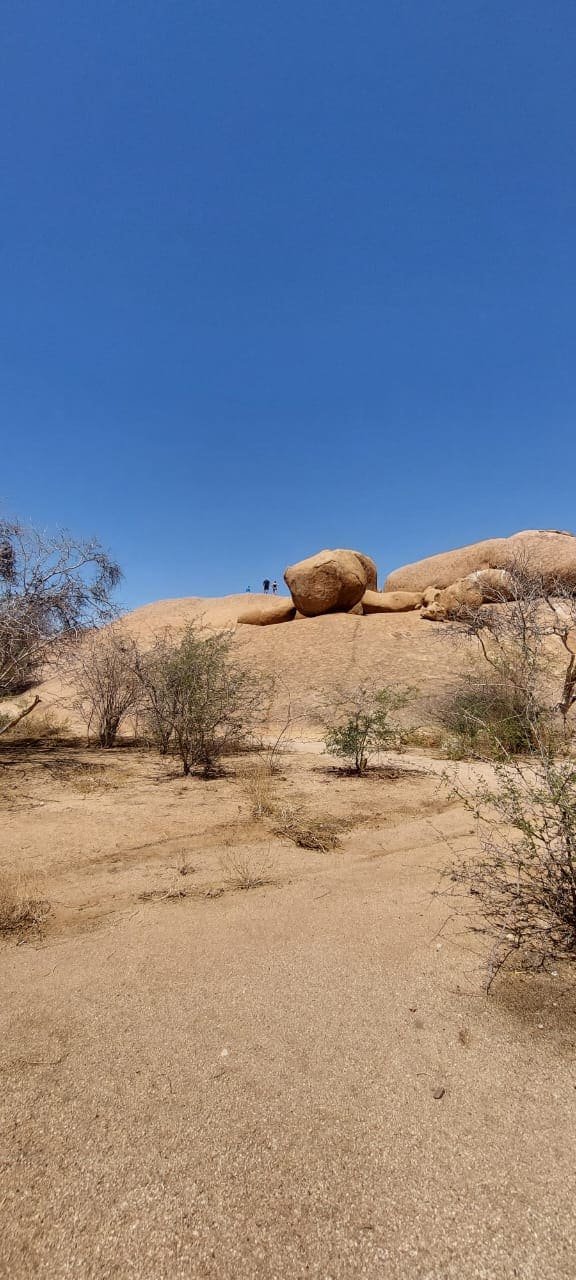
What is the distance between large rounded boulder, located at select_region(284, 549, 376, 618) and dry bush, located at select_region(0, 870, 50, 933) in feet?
69.6

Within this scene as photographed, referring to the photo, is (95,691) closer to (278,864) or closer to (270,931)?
A: (278,864)

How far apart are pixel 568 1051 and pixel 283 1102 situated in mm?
1015

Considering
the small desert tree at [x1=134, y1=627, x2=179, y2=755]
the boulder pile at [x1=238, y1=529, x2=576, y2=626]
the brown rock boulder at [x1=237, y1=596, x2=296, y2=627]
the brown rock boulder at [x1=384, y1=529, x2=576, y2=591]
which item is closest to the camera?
the small desert tree at [x1=134, y1=627, x2=179, y2=755]

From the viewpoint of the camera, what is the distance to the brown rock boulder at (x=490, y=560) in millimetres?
22281

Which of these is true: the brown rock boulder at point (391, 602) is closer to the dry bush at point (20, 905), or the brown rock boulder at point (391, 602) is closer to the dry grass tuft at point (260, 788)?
the dry grass tuft at point (260, 788)

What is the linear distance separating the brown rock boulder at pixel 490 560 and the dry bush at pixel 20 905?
20.8 metres

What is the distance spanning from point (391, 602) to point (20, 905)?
77.8 feet

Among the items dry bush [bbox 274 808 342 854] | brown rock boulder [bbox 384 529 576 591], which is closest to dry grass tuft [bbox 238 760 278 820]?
dry bush [bbox 274 808 342 854]

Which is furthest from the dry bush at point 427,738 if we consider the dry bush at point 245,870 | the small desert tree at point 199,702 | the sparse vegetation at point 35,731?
the sparse vegetation at point 35,731

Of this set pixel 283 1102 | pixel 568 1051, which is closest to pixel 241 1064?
pixel 283 1102

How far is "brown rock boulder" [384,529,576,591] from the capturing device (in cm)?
2228

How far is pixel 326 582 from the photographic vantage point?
2406 centimetres

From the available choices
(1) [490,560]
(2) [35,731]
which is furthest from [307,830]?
(1) [490,560]

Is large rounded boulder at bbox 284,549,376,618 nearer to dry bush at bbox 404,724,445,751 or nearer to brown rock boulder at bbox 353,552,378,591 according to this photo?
brown rock boulder at bbox 353,552,378,591
